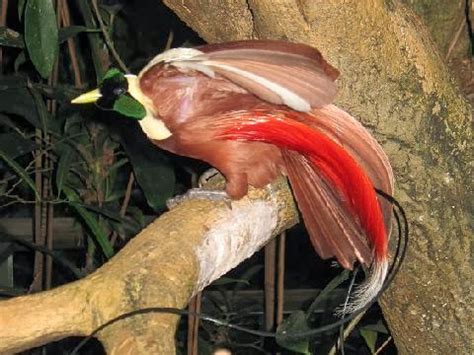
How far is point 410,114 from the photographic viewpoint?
3.65 ft

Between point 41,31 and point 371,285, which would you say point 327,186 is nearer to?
point 371,285

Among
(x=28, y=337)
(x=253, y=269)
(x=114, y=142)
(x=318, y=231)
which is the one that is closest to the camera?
(x=28, y=337)

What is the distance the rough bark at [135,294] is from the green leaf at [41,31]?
0.54 meters

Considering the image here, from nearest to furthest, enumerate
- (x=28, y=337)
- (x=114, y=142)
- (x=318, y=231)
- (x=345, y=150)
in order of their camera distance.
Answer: (x=28, y=337), (x=345, y=150), (x=318, y=231), (x=114, y=142)

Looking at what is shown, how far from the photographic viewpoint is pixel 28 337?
2.77ft

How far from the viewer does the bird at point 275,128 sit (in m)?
0.92

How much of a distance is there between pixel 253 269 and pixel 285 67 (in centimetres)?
123

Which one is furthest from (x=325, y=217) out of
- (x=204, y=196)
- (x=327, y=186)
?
(x=204, y=196)

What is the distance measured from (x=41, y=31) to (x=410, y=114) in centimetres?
62

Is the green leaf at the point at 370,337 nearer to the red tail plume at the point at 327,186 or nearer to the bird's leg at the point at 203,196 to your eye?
the red tail plume at the point at 327,186

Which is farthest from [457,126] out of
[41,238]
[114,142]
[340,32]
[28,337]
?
[41,238]

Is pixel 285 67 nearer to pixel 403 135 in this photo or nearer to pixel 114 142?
pixel 403 135

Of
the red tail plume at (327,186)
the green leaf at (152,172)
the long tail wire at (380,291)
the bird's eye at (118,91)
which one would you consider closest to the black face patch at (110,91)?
the bird's eye at (118,91)

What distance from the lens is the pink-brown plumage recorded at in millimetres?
924
